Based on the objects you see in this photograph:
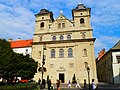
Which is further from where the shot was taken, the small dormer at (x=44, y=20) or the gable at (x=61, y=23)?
the small dormer at (x=44, y=20)

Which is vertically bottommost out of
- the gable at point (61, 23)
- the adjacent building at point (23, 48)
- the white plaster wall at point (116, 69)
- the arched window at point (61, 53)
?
the white plaster wall at point (116, 69)

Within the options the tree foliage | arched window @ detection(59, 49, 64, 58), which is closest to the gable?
arched window @ detection(59, 49, 64, 58)

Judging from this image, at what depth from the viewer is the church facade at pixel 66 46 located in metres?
43.6

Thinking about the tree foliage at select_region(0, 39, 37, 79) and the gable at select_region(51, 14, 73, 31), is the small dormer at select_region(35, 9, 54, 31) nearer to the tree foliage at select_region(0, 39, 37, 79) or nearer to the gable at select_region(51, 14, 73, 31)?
the gable at select_region(51, 14, 73, 31)

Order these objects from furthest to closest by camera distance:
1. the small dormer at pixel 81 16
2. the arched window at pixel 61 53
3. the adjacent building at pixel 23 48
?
the adjacent building at pixel 23 48 < the small dormer at pixel 81 16 < the arched window at pixel 61 53

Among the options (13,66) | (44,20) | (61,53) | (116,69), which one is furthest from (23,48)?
(116,69)

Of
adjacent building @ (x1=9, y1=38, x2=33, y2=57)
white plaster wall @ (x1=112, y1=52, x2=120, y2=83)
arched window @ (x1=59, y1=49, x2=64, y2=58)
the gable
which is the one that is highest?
the gable

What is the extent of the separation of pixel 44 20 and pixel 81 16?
11123mm

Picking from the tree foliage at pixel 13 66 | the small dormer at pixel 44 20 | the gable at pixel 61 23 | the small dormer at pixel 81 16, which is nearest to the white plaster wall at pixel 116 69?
the small dormer at pixel 81 16

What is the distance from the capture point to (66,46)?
45.8 m

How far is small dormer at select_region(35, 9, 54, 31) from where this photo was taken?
49.9m

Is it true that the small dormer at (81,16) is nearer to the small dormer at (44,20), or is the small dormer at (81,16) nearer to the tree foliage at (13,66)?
the small dormer at (44,20)

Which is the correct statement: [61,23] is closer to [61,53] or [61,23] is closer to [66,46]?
[66,46]

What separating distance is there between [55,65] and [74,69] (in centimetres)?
533
